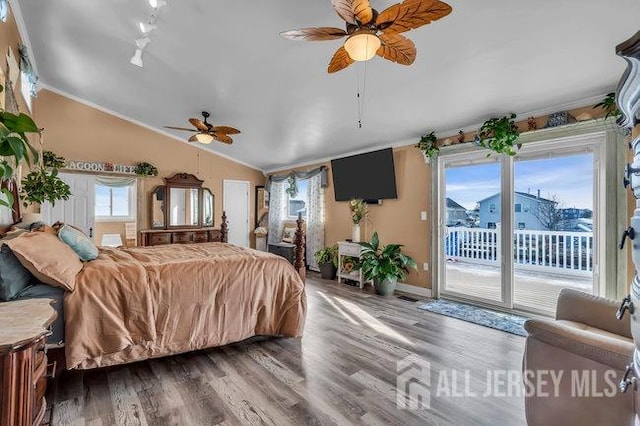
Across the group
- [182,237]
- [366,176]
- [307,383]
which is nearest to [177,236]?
[182,237]

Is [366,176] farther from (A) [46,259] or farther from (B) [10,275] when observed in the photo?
(B) [10,275]

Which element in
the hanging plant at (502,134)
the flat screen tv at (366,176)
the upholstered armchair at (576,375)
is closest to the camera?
the upholstered armchair at (576,375)

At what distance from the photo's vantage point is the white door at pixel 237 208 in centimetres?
687

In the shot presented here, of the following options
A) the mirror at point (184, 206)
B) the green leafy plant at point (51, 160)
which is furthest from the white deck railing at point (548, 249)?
the green leafy plant at point (51, 160)

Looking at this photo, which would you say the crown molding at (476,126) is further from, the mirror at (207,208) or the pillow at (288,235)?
the mirror at (207,208)

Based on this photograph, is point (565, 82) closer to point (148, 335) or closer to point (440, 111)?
point (440, 111)

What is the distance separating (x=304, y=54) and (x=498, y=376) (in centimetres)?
319

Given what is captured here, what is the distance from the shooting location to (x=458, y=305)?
386cm

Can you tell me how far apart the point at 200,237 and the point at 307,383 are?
489cm

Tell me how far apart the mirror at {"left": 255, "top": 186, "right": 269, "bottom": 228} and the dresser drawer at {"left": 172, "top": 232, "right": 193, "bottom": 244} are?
5.40ft

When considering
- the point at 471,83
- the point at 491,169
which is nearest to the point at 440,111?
the point at 471,83

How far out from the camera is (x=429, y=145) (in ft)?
13.5

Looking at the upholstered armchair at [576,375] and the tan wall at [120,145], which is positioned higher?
the tan wall at [120,145]

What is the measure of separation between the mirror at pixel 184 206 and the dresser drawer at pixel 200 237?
0.25 meters
